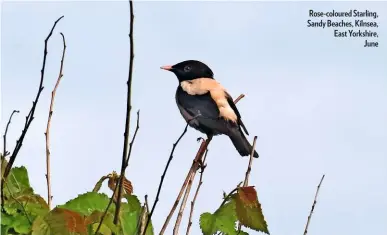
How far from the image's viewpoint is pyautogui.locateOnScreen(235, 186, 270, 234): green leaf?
2.66m

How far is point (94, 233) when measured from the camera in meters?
2.34

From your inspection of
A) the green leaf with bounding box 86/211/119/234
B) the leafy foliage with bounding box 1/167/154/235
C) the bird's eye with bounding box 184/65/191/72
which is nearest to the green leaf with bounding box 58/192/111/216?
the leafy foliage with bounding box 1/167/154/235

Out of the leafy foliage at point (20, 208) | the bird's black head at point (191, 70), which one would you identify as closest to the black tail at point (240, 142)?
the bird's black head at point (191, 70)

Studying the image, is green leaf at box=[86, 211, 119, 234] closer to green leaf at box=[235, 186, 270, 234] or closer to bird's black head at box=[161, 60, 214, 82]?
green leaf at box=[235, 186, 270, 234]

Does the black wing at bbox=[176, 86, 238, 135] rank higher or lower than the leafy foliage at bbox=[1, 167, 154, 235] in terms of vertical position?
higher

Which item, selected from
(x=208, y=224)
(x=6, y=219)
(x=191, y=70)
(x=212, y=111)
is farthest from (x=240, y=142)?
(x=6, y=219)

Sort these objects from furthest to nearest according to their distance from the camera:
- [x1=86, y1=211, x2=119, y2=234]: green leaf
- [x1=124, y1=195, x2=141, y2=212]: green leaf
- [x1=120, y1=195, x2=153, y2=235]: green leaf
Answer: [x1=124, y1=195, x2=141, y2=212]: green leaf, [x1=120, y1=195, x2=153, y2=235]: green leaf, [x1=86, y1=211, x2=119, y2=234]: green leaf

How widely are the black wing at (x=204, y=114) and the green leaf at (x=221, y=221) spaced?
224 centimetres

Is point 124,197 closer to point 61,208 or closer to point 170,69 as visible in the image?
point 61,208

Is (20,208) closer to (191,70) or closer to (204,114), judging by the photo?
(204,114)

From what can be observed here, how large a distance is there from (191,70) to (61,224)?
3.55 meters

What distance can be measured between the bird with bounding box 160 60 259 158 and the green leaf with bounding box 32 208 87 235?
96.7 inches

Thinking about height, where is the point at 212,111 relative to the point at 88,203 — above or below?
above

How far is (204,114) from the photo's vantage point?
202 inches
